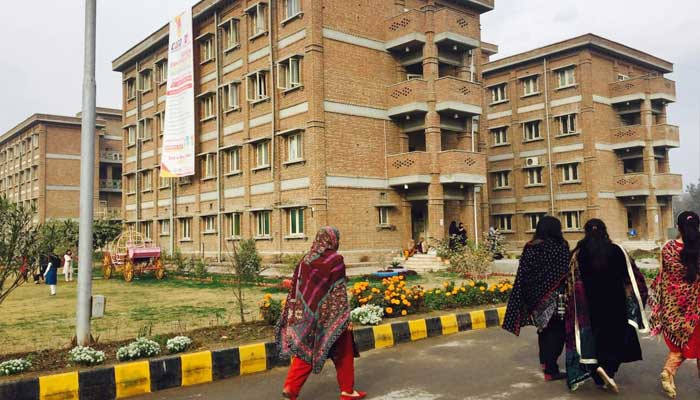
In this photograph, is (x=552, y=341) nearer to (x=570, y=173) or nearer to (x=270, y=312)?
(x=270, y=312)

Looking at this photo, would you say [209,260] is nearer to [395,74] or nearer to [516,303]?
[395,74]

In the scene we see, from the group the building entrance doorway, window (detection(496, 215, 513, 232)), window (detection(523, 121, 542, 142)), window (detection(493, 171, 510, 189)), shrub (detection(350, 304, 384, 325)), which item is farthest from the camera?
window (detection(493, 171, 510, 189))

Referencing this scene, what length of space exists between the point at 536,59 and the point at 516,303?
1218 inches

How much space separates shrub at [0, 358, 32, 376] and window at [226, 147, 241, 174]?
20502 mm

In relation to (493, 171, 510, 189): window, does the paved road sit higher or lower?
lower

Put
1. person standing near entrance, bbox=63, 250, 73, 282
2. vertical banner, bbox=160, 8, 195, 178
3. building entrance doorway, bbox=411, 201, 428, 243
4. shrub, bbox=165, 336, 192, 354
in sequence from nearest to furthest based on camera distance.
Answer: shrub, bbox=165, 336, 192, 354, person standing near entrance, bbox=63, 250, 73, 282, building entrance doorway, bbox=411, 201, 428, 243, vertical banner, bbox=160, 8, 195, 178

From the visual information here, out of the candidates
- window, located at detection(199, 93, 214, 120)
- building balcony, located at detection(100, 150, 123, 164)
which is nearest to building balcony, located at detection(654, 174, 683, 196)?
window, located at detection(199, 93, 214, 120)

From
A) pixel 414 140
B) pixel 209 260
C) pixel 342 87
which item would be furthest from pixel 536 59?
pixel 209 260

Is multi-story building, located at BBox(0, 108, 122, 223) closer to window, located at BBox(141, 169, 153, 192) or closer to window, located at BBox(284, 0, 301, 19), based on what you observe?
window, located at BBox(141, 169, 153, 192)

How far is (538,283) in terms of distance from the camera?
614 centimetres

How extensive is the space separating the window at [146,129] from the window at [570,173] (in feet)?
78.6

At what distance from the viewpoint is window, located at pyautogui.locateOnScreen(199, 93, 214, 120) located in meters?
28.7

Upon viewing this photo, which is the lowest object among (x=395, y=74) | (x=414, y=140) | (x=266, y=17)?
(x=414, y=140)

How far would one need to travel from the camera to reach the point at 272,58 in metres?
23.9
